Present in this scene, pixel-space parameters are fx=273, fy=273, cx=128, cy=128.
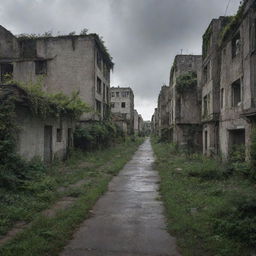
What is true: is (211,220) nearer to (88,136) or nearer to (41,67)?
(88,136)

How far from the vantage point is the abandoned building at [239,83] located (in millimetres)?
11695

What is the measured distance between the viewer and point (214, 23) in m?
17.8

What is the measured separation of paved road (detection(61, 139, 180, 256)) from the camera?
475cm

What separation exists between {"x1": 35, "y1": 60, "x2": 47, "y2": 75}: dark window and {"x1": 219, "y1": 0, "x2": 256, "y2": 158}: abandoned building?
1524 centimetres

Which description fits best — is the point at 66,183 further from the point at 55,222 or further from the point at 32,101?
the point at 55,222

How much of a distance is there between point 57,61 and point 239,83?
1585 cm

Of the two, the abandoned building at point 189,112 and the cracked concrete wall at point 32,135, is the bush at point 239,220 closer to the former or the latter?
the cracked concrete wall at point 32,135

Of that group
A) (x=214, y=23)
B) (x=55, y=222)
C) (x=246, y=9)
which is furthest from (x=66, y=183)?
(x=214, y=23)

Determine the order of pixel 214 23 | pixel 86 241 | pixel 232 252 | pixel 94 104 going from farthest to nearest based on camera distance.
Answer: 1. pixel 94 104
2. pixel 214 23
3. pixel 86 241
4. pixel 232 252

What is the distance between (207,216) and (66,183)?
19.3 ft

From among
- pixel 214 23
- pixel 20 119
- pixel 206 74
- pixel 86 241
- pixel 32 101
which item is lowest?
pixel 86 241

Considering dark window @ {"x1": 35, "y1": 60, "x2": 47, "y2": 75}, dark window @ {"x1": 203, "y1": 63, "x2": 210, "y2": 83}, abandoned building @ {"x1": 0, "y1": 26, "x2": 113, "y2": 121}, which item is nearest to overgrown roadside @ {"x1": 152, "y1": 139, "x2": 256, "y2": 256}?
dark window @ {"x1": 203, "y1": 63, "x2": 210, "y2": 83}

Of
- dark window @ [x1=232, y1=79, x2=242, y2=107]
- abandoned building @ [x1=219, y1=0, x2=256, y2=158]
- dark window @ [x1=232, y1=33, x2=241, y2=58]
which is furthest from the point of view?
dark window @ [x1=232, y1=79, x2=242, y2=107]

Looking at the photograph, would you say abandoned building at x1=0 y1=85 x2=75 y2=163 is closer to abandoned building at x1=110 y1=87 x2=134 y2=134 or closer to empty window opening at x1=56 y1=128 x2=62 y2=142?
empty window opening at x1=56 y1=128 x2=62 y2=142
